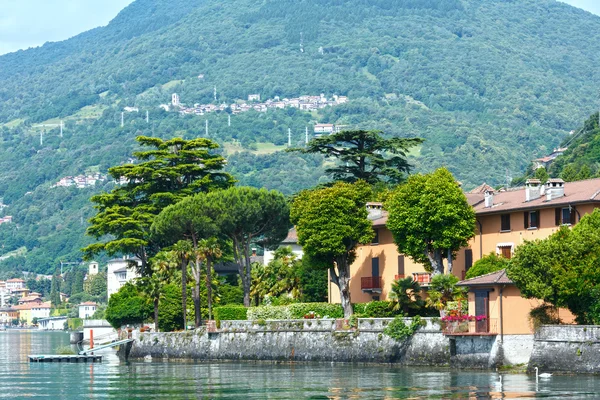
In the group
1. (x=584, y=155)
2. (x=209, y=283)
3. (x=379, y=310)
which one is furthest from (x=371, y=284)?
(x=584, y=155)

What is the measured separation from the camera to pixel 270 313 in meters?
85.8

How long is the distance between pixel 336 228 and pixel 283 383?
21.7 metres

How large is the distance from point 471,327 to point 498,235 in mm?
12228

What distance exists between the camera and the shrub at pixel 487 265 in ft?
244

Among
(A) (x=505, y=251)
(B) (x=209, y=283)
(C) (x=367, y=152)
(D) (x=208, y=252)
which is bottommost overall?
(B) (x=209, y=283)

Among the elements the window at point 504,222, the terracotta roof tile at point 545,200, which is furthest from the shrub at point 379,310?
the window at point 504,222

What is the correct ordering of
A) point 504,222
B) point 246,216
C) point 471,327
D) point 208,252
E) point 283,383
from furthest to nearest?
point 246,216
point 208,252
point 504,222
point 471,327
point 283,383

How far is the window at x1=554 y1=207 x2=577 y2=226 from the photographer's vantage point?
241ft

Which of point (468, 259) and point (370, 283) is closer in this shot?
point (468, 259)

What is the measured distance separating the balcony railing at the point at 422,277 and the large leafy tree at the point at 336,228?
477cm

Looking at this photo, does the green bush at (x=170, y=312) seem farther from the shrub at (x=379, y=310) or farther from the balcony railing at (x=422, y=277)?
the balcony railing at (x=422, y=277)

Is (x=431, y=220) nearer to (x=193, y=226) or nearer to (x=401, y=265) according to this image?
(x=401, y=265)

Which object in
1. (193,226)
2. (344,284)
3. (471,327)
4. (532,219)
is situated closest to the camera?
(471,327)

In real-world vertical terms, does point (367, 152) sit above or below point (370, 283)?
above
